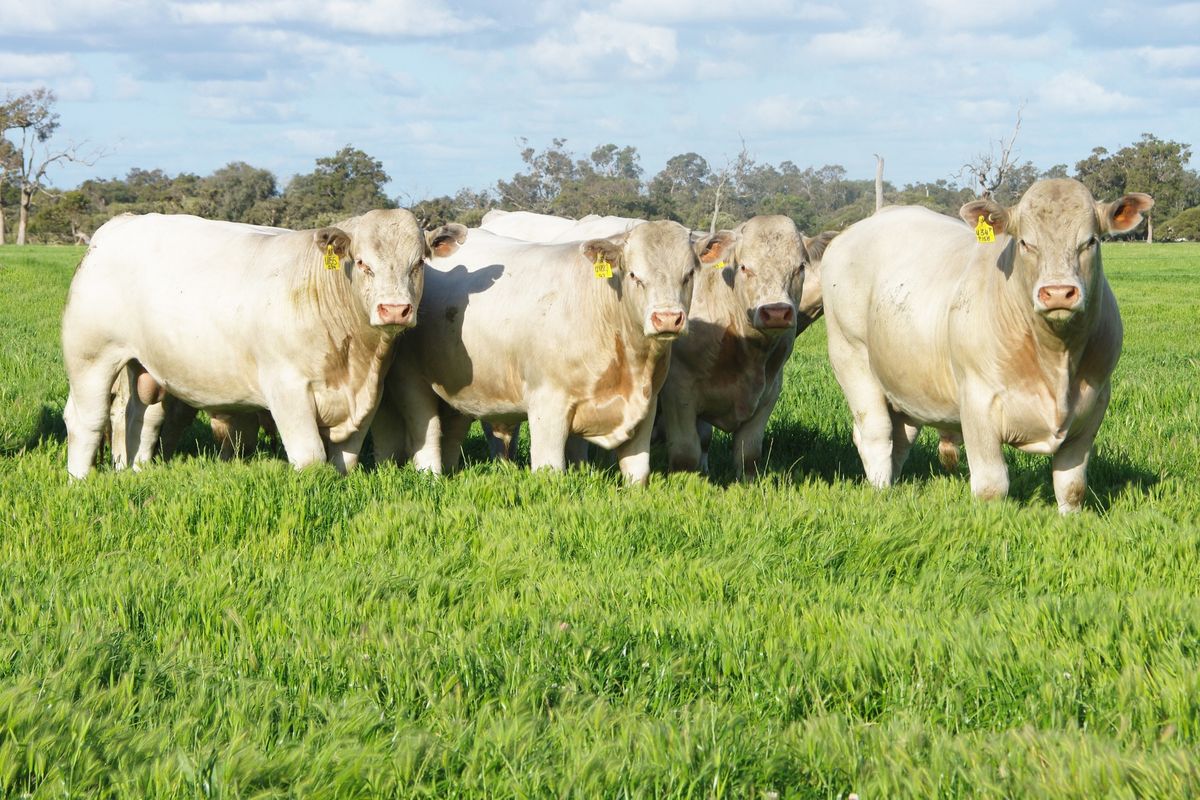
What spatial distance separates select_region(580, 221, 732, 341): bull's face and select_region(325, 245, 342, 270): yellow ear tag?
5.20 ft

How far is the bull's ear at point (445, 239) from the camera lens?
8523mm

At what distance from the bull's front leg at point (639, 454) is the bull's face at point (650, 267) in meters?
0.71

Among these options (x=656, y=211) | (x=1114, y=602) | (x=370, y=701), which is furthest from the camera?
(x=656, y=211)

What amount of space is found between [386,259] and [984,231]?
365 cm

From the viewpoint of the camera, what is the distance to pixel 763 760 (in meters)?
3.57

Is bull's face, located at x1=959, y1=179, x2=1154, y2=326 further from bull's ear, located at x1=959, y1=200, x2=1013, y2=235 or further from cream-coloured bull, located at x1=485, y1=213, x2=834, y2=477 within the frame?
cream-coloured bull, located at x1=485, y1=213, x2=834, y2=477

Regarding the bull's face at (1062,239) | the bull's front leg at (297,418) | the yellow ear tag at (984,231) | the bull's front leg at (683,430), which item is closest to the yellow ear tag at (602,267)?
the bull's front leg at (683,430)

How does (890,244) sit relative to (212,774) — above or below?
above

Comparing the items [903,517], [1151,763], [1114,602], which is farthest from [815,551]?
[1151,763]

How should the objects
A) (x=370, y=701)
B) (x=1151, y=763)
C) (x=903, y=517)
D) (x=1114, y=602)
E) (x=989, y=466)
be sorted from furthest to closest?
1. (x=989, y=466)
2. (x=903, y=517)
3. (x=1114, y=602)
4. (x=370, y=701)
5. (x=1151, y=763)

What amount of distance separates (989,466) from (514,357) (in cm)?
310

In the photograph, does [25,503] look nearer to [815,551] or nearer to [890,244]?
[815,551]

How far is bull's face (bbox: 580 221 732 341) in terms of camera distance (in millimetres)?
7711

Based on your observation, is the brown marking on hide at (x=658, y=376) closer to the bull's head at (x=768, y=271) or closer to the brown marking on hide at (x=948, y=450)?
the bull's head at (x=768, y=271)
